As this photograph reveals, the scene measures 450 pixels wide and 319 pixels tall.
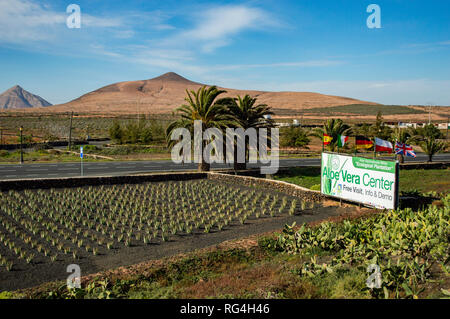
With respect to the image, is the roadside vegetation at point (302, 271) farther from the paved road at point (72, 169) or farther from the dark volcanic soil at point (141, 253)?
the paved road at point (72, 169)

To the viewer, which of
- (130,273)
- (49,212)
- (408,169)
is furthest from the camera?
(408,169)

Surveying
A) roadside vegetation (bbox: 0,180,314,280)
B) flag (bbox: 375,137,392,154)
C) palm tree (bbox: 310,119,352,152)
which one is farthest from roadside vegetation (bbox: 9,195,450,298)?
palm tree (bbox: 310,119,352,152)

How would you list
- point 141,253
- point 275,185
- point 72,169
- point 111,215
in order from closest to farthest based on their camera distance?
point 141,253 → point 111,215 → point 275,185 → point 72,169

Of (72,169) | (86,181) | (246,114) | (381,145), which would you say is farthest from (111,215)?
(72,169)

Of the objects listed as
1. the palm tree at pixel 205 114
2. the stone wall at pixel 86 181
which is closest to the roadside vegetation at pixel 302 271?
the stone wall at pixel 86 181

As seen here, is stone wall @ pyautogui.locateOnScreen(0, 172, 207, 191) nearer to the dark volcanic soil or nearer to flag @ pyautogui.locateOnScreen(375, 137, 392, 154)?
the dark volcanic soil

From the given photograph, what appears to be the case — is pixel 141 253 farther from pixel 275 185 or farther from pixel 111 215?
pixel 275 185

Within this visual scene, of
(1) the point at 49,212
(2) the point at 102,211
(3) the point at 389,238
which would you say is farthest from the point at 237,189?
(3) the point at 389,238

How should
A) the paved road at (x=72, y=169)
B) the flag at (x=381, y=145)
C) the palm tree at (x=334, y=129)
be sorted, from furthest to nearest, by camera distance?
the palm tree at (x=334, y=129), the paved road at (x=72, y=169), the flag at (x=381, y=145)

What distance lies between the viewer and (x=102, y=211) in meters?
17.1

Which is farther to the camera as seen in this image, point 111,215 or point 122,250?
point 111,215
